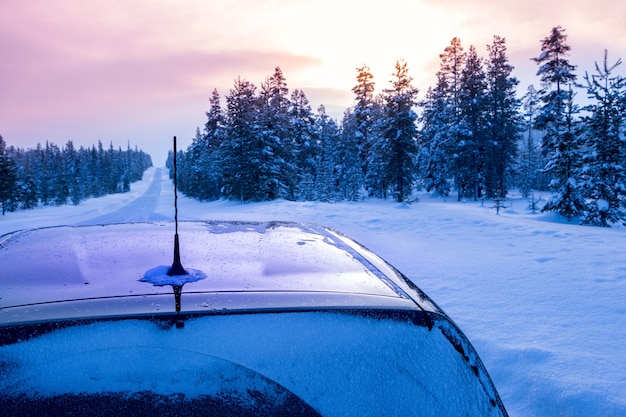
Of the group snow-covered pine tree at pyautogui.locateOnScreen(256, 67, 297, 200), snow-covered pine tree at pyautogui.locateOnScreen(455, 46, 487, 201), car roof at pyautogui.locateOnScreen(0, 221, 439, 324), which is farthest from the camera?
snow-covered pine tree at pyautogui.locateOnScreen(455, 46, 487, 201)

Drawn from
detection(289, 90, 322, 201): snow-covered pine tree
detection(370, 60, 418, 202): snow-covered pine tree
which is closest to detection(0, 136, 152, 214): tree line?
detection(289, 90, 322, 201): snow-covered pine tree

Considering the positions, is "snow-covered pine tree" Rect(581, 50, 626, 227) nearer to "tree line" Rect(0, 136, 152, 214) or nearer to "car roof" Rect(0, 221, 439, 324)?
"car roof" Rect(0, 221, 439, 324)

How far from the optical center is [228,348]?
3.40 feet

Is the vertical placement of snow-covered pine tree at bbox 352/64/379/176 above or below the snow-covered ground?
above

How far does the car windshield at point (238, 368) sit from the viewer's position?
962mm

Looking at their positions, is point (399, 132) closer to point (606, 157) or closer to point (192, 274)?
point (606, 157)

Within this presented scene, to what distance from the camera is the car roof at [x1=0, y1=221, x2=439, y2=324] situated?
1.11 metres

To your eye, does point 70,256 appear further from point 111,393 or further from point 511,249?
point 511,249

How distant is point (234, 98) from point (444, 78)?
2580 cm

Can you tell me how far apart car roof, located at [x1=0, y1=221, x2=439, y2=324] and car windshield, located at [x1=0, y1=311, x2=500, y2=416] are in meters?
0.06

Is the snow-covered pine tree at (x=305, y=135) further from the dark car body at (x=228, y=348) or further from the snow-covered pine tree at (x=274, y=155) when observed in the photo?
the dark car body at (x=228, y=348)

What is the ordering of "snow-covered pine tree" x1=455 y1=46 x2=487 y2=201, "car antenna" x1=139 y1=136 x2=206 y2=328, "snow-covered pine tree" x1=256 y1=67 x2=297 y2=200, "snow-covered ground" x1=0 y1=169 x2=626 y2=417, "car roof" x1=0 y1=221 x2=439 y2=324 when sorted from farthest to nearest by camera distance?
1. "snow-covered pine tree" x1=455 y1=46 x2=487 y2=201
2. "snow-covered pine tree" x1=256 y1=67 x2=297 y2=200
3. "snow-covered ground" x1=0 y1=169 x2=626 y2=417
4. "car antenna" x1=139 y1=136 x2=206 y2=328
5. "car roof" x1=0 y1=221 x2=439 y2=324

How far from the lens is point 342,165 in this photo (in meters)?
54.5

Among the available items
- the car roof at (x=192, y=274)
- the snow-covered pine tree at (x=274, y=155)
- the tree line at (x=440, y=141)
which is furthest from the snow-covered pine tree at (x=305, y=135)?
the car roof at (x=192, y=274)
